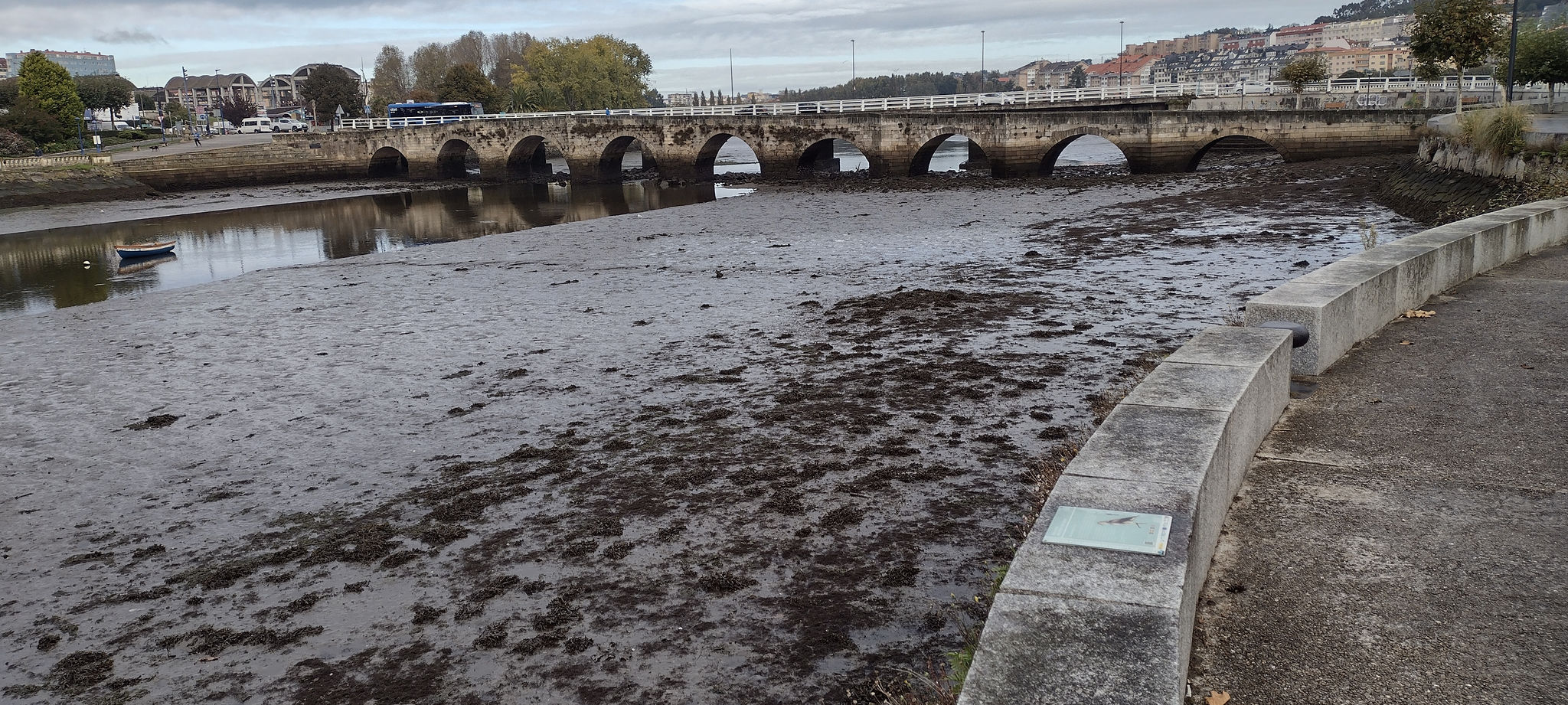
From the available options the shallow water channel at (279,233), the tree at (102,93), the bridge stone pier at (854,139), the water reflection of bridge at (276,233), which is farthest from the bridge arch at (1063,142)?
the tree at (102,93)

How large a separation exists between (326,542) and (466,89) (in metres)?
93.3

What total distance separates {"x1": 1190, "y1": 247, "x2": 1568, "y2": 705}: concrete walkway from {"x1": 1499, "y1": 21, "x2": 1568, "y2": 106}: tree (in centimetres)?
4618

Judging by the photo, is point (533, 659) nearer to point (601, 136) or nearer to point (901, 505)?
point (901, 505)

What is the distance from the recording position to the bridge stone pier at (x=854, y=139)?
3912 centimetres

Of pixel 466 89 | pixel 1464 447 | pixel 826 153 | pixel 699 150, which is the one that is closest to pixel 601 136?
pixel 699 150

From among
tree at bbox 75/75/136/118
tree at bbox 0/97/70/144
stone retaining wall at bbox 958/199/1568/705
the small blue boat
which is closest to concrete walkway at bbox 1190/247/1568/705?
stone retaining wall at bbox 958/199/1568/705

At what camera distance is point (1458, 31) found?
37844mm

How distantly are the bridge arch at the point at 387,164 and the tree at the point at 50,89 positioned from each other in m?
26.9

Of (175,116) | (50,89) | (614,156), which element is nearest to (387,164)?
(614,156)

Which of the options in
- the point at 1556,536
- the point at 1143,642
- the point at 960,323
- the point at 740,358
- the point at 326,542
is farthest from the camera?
the point at 960,323

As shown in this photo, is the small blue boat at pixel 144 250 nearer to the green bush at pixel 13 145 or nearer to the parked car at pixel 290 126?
the green bush at pixel 13 145

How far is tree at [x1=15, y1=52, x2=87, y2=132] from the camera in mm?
79312

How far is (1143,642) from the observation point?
3.08 metres

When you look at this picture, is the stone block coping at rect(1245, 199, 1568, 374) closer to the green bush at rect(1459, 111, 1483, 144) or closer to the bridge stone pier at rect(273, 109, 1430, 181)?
the green bush at rect(1459, 111, 1483, 144)
